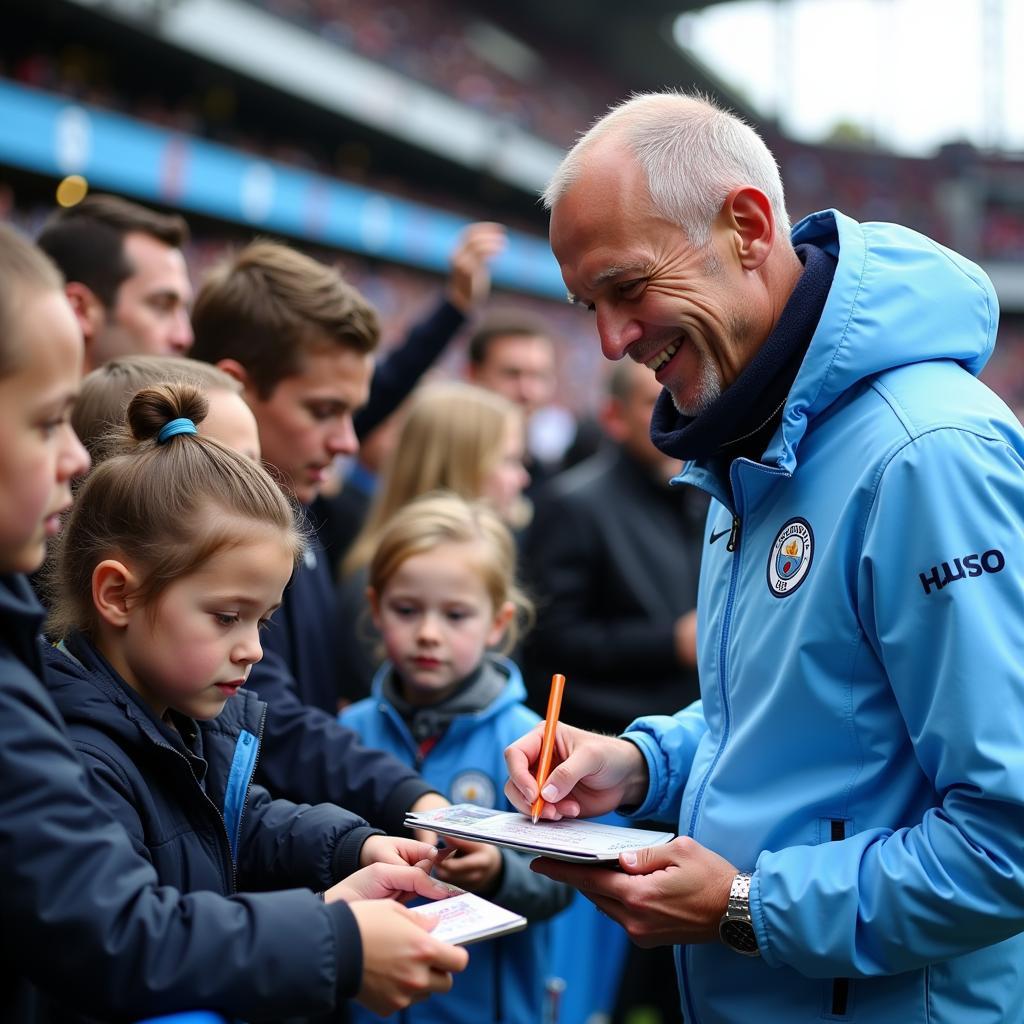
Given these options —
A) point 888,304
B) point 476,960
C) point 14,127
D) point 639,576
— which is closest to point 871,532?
point 888,304

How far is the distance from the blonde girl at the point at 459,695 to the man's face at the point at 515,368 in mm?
2311

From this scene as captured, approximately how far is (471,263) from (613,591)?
1239 mm

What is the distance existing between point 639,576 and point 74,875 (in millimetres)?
2891

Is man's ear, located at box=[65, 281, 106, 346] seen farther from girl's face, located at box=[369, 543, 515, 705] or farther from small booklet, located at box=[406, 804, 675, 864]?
small booklet, located at box=[406, 804, 675, 864]

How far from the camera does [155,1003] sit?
4.28ft

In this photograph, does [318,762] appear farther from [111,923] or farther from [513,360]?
[513,360]

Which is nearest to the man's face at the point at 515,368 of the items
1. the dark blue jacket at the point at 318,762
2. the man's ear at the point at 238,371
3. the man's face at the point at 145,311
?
the man's face at the point at 145,311

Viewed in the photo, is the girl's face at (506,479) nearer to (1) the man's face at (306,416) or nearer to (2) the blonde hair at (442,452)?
(2) the blonde hair at (442,452)

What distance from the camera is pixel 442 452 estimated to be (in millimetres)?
3639

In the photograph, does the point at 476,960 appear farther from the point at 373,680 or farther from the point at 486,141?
the point at 486,141

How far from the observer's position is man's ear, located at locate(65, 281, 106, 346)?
3.10m

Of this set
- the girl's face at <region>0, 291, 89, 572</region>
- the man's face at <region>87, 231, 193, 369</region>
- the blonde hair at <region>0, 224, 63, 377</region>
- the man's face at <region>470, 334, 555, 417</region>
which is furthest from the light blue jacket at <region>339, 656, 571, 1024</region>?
the man's face at <region>470, 334, 555, 417</region>

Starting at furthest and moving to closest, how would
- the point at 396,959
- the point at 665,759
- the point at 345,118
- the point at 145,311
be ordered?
the point at 345,118 → the point at 145,311 → the point at 665,759 → the point at 396,959

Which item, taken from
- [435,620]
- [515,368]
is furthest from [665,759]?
[515,368]
